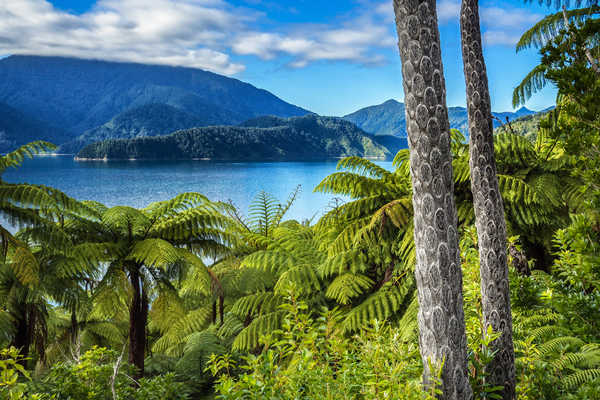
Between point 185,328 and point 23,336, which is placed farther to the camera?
point 185,328

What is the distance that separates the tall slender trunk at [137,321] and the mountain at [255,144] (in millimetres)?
89883

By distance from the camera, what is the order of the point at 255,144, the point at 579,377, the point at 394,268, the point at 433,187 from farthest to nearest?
the point at 255,144 < the point at 394,268 < the point at 579,377 < the point at 433,187

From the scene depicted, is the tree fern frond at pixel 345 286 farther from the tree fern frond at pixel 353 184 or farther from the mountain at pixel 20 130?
the mountain at pixel 20 130

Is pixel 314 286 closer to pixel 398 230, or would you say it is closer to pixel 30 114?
pixel 398 230

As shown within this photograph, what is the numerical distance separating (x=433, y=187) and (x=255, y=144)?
106m

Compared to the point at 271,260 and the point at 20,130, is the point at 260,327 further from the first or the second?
the point at 20,130

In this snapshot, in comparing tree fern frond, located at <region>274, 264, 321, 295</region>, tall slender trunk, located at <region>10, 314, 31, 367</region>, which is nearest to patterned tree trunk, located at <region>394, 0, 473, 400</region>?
tree fern frond, located at <region>274, 264, 321, 295</region>

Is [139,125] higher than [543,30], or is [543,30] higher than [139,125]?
[139,125]

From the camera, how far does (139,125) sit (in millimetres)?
159625

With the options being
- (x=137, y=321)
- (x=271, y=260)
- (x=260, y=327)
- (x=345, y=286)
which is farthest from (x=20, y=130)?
(x=345, y=286)

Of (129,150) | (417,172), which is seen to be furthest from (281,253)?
(129,150)

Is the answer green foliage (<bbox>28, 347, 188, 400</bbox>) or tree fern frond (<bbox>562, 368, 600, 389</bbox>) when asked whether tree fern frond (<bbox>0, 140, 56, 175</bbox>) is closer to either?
green foliage (<bbox>28, 347, 188, 400</bbox>)

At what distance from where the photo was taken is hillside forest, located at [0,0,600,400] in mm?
1687

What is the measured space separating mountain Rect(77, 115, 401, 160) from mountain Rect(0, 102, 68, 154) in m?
34.5
